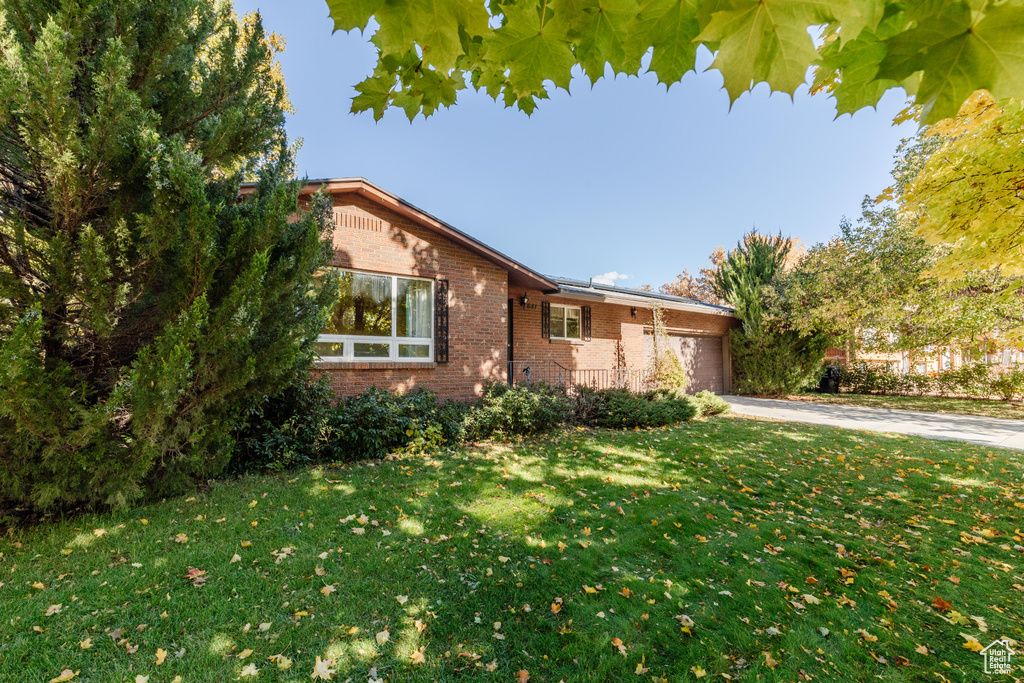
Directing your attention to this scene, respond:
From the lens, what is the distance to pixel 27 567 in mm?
3012

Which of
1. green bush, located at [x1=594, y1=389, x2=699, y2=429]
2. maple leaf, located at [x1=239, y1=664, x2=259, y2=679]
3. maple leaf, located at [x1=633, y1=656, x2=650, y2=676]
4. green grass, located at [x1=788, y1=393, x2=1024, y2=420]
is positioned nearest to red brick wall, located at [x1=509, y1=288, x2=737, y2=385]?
green bush, located at [x1=594, y1=389, x2=699, y2=429]


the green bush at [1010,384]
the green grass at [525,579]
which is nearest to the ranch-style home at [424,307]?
the green grass at [525,579]

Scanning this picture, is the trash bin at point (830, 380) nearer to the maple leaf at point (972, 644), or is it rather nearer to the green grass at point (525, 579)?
the green grass at point (525, 579)

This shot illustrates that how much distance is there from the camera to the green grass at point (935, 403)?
11.7m

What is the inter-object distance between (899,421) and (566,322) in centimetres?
894

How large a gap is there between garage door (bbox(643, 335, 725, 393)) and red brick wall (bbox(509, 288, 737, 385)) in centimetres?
72

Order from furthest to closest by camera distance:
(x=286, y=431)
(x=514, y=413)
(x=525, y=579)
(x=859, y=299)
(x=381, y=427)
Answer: (x=859, y=299)
(x=514, y=413)
(x=381, y=427)
(x=286, y=431)
(x=525, y=579)

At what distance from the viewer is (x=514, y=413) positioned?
7.65 metres

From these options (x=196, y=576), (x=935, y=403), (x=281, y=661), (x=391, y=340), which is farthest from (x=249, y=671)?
(x=935, y=403)

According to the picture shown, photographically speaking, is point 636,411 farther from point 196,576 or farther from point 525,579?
point 196,576

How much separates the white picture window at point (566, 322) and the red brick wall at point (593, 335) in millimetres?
170

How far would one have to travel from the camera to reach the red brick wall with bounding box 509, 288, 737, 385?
11609mm

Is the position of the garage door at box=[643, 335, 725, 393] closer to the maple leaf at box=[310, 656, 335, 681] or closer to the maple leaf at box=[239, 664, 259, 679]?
the maple leaf at box=[310, 656, 335, 681]

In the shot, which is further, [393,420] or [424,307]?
[424,307]
